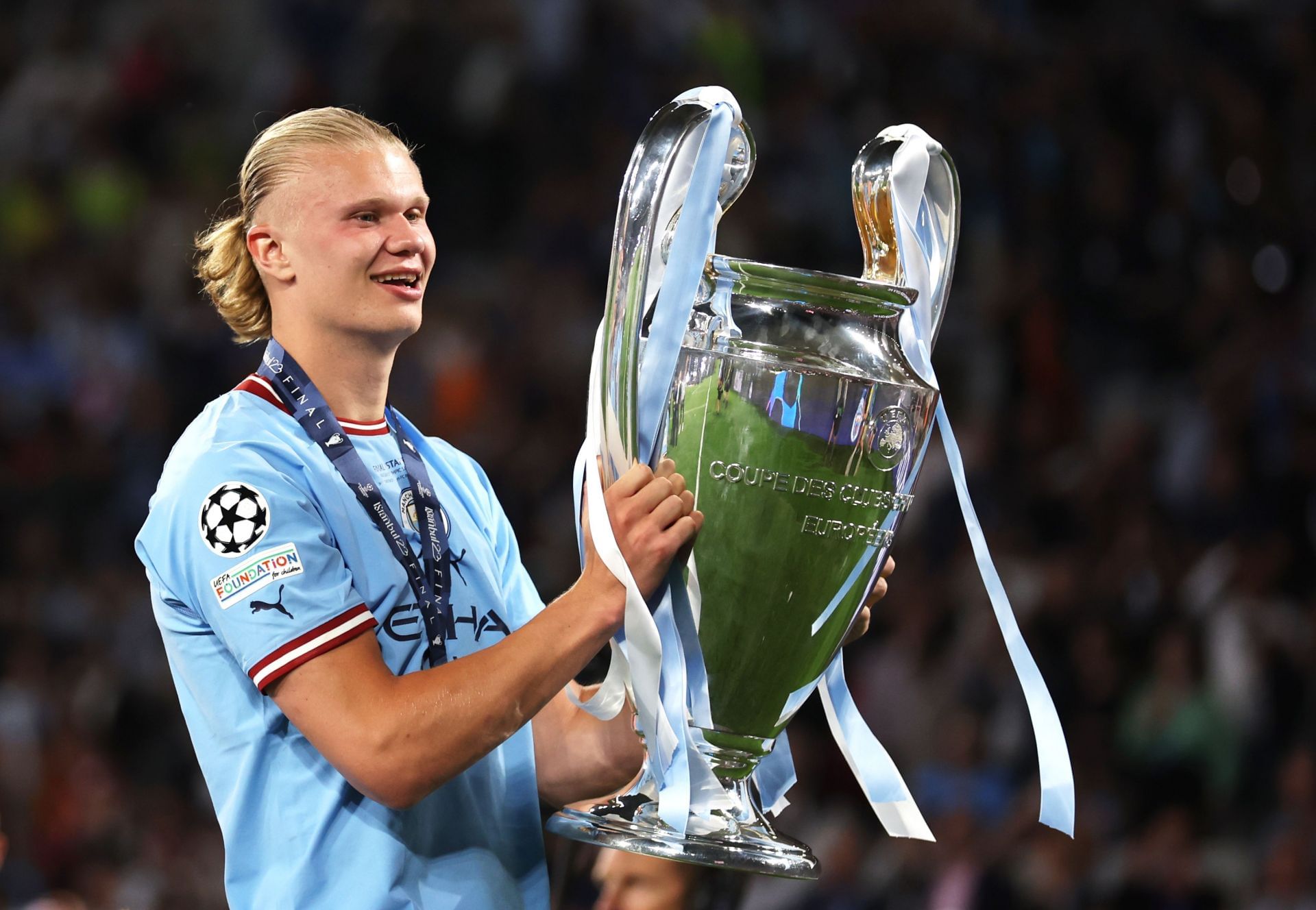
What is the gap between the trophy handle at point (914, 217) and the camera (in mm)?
1709

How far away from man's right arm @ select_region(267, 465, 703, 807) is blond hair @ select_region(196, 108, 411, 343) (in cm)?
58

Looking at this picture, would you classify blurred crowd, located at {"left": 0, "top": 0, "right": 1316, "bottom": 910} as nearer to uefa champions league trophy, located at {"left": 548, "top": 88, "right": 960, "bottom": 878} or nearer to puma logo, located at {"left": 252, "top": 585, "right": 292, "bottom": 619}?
uefa champions league trophy, located at {"left": 548, "top": 88, "right": 960, "bottom": 878}

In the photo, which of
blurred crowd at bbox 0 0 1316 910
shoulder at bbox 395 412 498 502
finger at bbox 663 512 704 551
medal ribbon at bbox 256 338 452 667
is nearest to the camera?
finger at bbox 663 512 704 551

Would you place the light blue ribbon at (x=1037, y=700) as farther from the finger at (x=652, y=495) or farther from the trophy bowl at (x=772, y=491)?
the finger at (x=652, y=495)

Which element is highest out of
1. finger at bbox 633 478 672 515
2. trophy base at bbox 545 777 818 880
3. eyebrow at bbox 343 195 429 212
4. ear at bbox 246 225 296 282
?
eyebrow at bbox 343 195 429 212

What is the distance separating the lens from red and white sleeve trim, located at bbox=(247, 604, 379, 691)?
1533mm

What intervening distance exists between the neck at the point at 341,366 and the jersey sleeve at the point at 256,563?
0.18 metres

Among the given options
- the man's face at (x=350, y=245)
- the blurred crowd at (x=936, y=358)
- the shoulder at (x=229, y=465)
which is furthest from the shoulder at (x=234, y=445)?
the blurred crowd at (x=936, y=358)

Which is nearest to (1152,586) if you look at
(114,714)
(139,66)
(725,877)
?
(114,714)

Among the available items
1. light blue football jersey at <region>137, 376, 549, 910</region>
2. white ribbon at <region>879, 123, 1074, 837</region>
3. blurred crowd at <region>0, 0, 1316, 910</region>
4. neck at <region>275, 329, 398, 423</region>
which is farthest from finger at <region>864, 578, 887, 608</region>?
blurred crowd at <region>0, 0, 1316, 910</region>

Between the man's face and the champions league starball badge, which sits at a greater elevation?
the man's face

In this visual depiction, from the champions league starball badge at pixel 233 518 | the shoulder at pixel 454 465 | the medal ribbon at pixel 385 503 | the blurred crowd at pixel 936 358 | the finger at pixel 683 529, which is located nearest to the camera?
the finger at pixel 683 529

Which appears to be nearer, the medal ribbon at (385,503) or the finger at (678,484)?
the finger at (678,484)

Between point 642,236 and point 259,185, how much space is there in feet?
1.80
